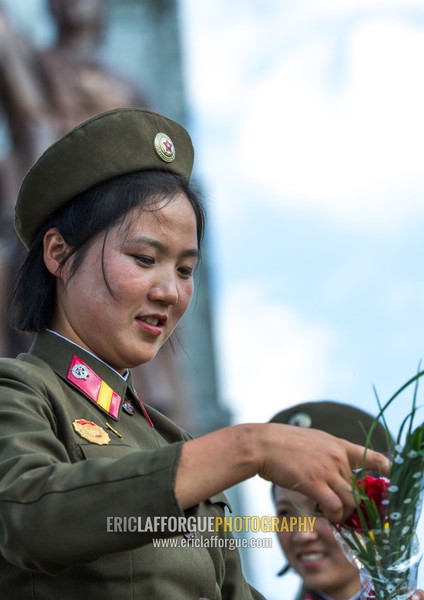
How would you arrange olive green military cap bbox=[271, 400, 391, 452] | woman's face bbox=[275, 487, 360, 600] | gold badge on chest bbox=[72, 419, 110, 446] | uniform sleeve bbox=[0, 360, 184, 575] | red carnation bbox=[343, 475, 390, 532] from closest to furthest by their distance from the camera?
uniform sleeve bbox=[0, 360, 184, 575] < red carnation bbox=[343, 475, 390, 532] < gold badge on chest bbox=[72, 419, 110, 446] < woman's face bbox=[275, 487, 360, 600] < olive green military cap bbox=[271, 400, 391, 452]

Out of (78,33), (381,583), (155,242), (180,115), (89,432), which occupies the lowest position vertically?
(180,115)

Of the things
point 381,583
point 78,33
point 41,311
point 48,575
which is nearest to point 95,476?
point 48,575

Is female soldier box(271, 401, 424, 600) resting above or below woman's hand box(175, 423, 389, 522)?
below

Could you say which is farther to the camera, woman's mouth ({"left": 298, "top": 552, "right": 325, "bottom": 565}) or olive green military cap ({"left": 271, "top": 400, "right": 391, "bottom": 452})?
olive green military cap ({"left": 271, "top": 400, "right": 391, "bottom": 452})

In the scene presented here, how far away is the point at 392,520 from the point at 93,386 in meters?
0.60

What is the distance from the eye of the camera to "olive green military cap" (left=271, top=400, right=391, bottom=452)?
11.3ft

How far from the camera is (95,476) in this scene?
174 centimetres

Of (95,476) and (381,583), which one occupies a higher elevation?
(95,476)

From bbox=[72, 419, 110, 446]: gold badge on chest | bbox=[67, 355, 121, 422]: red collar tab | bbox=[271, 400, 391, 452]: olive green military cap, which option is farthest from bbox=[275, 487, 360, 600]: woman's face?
bbox=[72, 419, 110, 446]: gold badge on chest

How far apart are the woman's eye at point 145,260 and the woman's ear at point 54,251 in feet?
0.56

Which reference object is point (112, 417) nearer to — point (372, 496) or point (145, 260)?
point (145, 260)

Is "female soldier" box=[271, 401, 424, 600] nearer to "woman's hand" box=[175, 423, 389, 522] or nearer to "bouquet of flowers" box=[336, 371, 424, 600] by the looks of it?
"bouquet of flowers" box=[336, 371, 424, 600]

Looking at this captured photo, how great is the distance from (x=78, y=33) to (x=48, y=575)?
25.0 ft

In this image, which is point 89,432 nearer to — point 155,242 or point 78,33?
point 155,242
